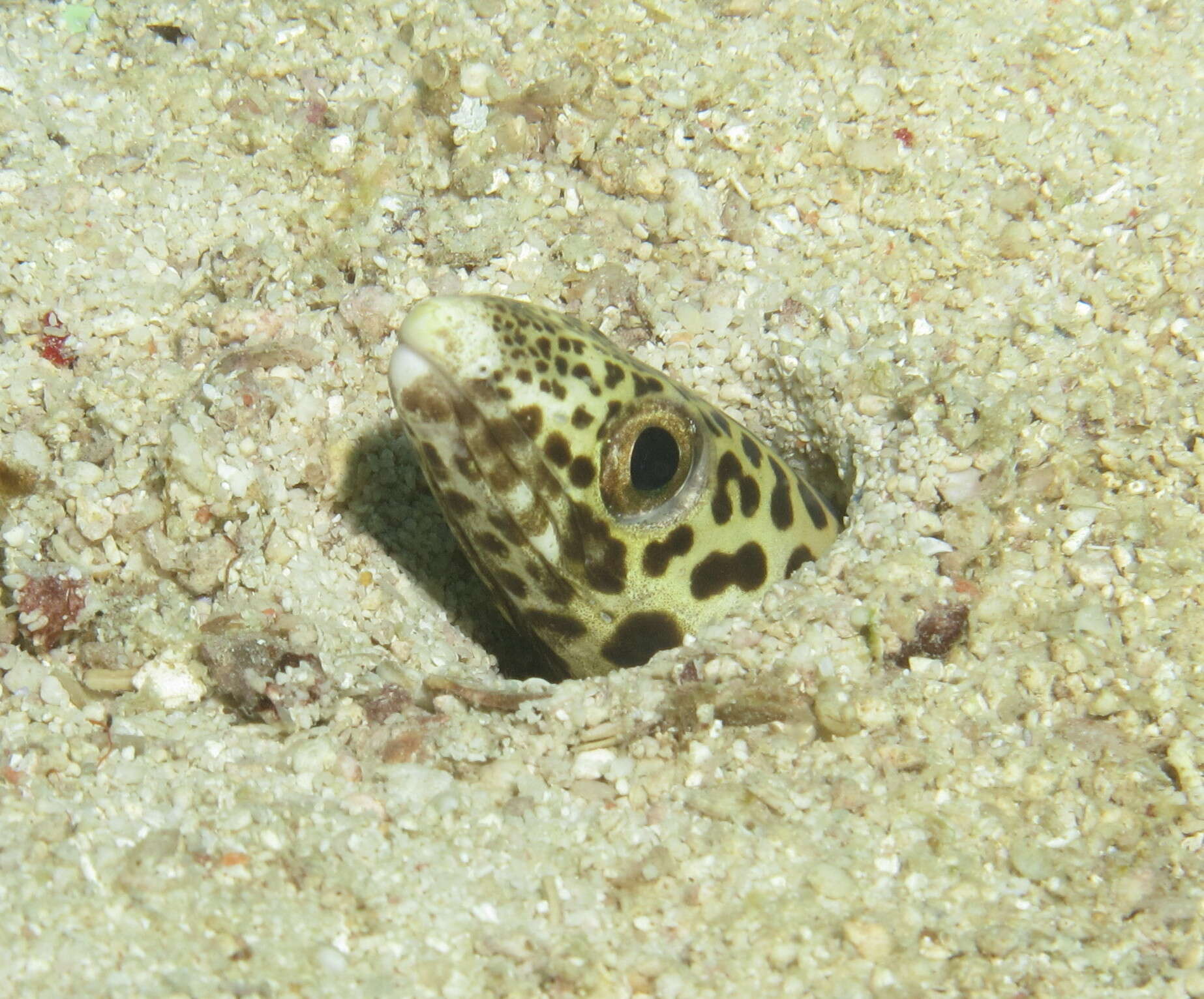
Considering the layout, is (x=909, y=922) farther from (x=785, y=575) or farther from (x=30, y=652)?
(x=30, y=652)

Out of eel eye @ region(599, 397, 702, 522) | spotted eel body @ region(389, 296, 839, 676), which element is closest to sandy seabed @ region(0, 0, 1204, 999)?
spotted eel body @ region(389, 296, 839, 676)

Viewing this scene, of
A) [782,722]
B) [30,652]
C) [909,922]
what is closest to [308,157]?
[30,652]

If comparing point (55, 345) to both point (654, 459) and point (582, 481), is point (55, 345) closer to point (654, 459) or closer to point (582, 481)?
point (582, 481)

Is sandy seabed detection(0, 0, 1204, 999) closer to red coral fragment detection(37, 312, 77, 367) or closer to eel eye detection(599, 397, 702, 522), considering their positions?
red coral fragment detection(37, 312, 77, 367)

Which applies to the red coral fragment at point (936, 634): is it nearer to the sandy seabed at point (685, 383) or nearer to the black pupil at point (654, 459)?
the sandy seabed at point (685, 383)

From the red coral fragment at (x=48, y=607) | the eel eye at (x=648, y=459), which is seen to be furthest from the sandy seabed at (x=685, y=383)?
the eel eye at (x=648, y=459)

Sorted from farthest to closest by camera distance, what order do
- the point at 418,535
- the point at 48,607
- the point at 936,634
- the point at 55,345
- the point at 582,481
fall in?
the point at 418,535, the point at 55,345, the point at 48,607, the point at 936,634, the point at 582,481

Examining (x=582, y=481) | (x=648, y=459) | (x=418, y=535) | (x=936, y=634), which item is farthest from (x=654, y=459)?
(x=418, y=535)
